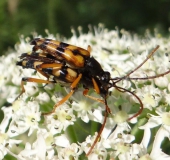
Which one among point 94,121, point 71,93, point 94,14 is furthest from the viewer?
point 94,14

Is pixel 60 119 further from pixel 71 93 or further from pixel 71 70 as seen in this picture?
pixel 71 70

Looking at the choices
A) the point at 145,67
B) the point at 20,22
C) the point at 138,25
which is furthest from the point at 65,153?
the point at 138,25

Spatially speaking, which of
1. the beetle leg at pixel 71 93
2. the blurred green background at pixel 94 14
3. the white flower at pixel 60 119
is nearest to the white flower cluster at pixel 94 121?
the white flower at pixel 60 119

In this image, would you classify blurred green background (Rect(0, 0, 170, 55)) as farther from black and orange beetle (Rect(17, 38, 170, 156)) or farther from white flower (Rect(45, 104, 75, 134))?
white flower (Rect(45, 104, 75, 134))

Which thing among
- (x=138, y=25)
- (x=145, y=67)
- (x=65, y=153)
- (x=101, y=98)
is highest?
(x=138, y=25)

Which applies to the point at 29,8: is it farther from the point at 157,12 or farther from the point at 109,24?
the point at 157,12

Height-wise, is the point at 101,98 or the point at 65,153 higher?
the point at 101,98

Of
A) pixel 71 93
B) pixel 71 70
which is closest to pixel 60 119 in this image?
pixel 71 93

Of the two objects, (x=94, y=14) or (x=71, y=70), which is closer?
(x=71, y=70)

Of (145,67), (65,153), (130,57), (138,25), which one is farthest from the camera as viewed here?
(138,25)
